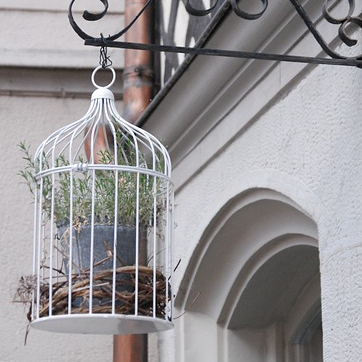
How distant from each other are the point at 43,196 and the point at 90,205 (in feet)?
0.56

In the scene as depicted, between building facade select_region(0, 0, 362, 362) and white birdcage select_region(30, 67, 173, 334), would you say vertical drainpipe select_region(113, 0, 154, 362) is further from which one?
white birdcage select_region(30, 67, 173, 334)

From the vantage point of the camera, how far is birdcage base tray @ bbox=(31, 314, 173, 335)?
10.1ft

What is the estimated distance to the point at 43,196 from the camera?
3.40 metres

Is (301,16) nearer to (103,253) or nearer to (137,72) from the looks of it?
(103,253)

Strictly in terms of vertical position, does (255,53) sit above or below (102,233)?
above

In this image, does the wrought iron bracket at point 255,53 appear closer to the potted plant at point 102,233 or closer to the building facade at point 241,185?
the building facade at point 241,185

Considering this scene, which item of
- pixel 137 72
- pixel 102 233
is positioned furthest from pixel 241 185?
pixel 137 72

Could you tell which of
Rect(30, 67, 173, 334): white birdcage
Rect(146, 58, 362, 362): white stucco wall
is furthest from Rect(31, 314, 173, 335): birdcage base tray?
Rect(146, 58, 362, 362): white stucco wall

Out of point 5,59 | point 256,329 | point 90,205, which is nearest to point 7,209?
point 5,59

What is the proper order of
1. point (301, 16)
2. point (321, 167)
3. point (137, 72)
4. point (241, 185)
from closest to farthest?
1. point (301, 16)
2. point (321, 167)
3. point (241, 185)
4. point (137, 72)

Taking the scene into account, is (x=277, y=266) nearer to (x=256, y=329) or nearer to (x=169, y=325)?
(x=256, y=329)

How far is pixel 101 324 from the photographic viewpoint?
3.19 m

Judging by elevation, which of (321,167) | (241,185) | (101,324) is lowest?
(101,324)

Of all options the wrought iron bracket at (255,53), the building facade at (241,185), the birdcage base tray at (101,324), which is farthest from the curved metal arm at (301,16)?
the birdcage base tray at (101,324)
